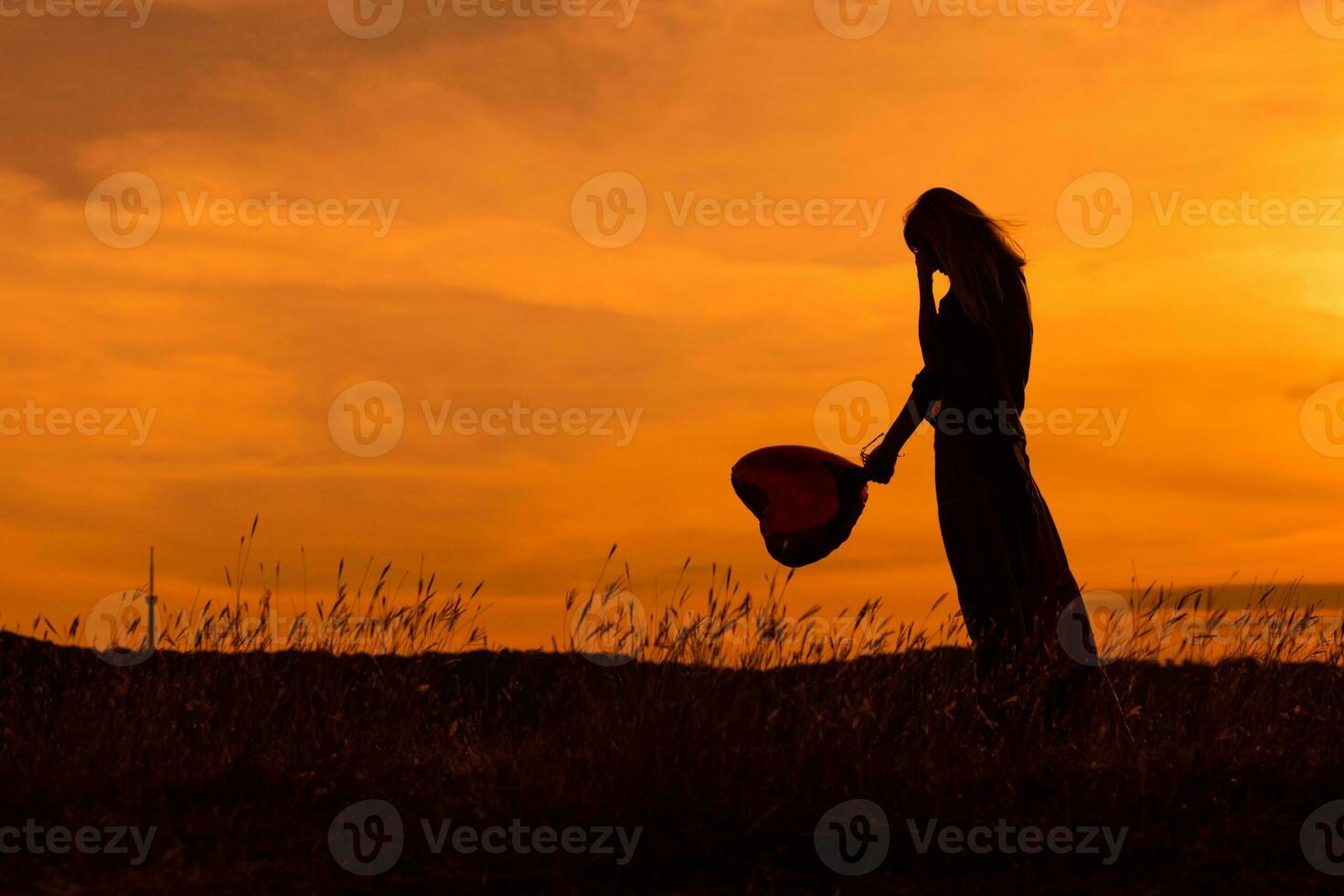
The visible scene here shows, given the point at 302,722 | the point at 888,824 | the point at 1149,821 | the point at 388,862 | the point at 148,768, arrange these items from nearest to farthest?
the point at 388,862 → the point at 888,824 → the point at 1149,821 → the point at 148,768 → the point at 302,722

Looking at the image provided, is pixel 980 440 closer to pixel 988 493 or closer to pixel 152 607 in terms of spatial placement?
pixel 988 493

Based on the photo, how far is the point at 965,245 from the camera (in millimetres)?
6598

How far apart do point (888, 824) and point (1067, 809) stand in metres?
0.83

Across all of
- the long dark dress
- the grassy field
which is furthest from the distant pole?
the long dark dress

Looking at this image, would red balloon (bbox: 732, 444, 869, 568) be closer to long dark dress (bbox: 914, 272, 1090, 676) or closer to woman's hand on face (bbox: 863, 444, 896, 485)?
woman's hand on face (bbox: 863, 444, 896, 485)

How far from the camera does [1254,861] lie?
207 inches

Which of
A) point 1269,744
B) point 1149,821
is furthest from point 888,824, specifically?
point 1269,744

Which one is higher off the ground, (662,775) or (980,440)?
(980,440)

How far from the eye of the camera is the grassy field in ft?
16.2

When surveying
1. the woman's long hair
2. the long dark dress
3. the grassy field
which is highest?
the woman's long hair

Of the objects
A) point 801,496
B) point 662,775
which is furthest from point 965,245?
point 662,775

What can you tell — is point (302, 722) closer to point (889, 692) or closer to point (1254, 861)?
point (889, 692)

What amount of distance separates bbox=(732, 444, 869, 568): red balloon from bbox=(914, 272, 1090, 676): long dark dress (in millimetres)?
449

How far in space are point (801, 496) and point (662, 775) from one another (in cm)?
190
